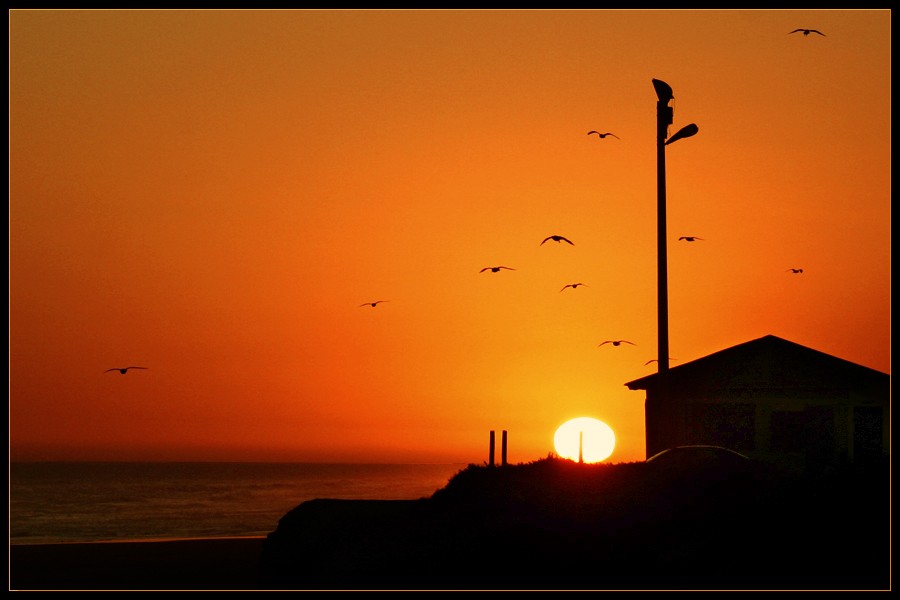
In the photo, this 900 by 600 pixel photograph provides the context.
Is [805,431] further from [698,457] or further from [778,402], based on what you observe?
[698,457]

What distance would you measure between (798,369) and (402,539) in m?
Result: 15.8

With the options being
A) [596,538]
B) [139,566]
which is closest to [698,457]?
[596,538]

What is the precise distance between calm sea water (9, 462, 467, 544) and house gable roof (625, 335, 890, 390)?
11916mm

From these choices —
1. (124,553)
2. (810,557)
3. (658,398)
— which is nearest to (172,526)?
(124,553)

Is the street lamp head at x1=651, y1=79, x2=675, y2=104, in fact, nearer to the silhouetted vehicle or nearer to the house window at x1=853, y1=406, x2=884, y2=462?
the silhouetted vehicle

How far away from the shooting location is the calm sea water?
79.6 m

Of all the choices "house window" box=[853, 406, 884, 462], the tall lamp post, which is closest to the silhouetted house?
"house window" box=[853, 406, 884, 462]

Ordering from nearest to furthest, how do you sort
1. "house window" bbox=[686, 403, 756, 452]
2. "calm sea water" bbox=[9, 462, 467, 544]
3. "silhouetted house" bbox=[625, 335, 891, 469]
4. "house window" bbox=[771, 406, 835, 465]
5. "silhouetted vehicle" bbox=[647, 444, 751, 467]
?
"silhouetted vehicle" bbox=[647, 444, 751, 467]
"silhouetted house" bbox=[625, 335, 891, 469]
"house window" bbox=[771, 406, 835, 465]
"house window" bbox=[686, 403, 756, 452]
"calm sea water" bbox=[9, 462, 467, 544]

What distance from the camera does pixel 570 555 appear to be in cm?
2291

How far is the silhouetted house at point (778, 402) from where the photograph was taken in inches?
1387

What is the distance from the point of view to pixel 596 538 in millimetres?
23234

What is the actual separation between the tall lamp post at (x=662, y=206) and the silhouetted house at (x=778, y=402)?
6334 millimetres

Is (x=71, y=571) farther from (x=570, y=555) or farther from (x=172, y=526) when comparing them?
(x=172, y=526)

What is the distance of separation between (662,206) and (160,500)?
328 ft
